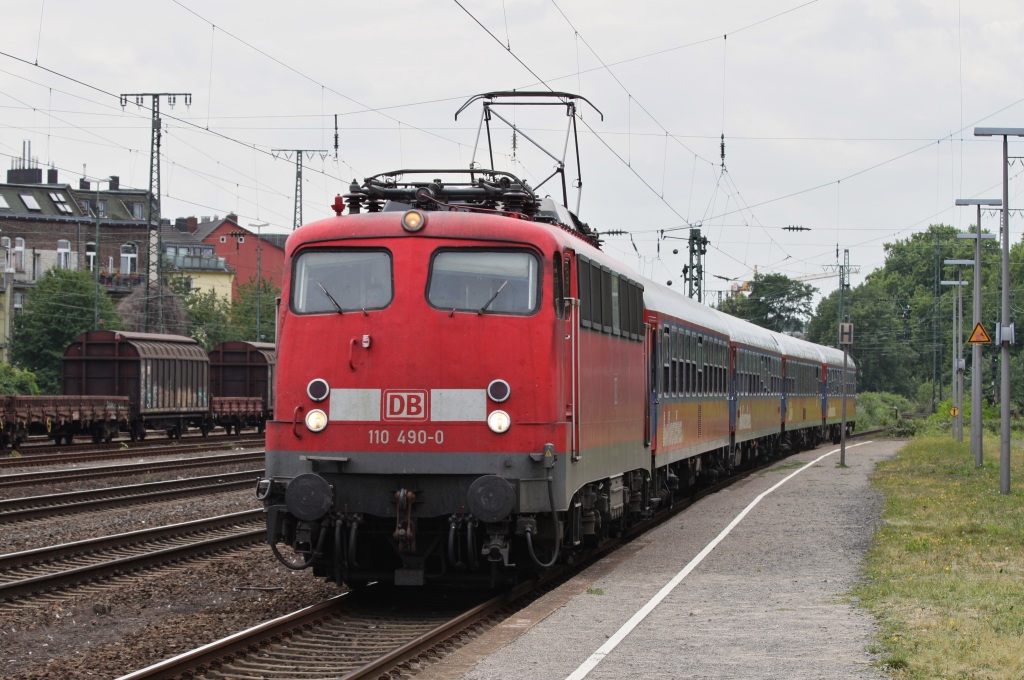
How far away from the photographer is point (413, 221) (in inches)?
460

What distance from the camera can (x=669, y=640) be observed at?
32.4 ft

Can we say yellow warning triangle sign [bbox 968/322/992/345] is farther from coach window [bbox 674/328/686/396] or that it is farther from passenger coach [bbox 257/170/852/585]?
passenger coach [bbox 257/170/852/585]

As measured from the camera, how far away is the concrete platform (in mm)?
8977

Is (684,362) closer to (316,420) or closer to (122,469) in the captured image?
(316,420)

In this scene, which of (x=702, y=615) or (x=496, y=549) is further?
(x=496, y=549)

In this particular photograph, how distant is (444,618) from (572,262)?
3.31 m

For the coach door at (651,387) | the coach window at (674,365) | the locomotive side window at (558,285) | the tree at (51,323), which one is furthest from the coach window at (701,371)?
the tree at (51,323)

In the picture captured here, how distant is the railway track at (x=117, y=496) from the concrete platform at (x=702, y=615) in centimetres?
849

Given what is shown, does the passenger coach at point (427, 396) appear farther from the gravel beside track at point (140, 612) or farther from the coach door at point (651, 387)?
the coach door at point (651, 387)

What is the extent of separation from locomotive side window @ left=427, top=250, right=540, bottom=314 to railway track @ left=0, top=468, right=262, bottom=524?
978 centimetres

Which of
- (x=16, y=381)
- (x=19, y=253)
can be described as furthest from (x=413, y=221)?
(x=19, y=253)

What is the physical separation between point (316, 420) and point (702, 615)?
3542 mm

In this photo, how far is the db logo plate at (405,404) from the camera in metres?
11.4

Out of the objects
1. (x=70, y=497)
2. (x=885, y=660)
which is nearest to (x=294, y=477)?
(x=885, y=660)
